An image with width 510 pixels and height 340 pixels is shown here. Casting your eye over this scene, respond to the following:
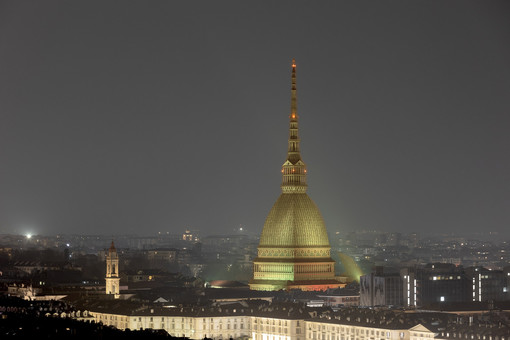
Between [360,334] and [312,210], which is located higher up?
[312,210]

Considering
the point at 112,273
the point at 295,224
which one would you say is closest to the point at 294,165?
the point at 295,224

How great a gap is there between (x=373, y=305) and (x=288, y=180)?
14.1 m

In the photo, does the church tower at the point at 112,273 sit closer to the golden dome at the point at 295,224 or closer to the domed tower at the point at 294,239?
the domed tower at the point at 294,239

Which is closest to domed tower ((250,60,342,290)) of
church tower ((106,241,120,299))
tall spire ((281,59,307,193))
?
tall spire ((281,59,307,193))

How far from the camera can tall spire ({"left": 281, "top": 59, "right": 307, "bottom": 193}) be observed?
429 ft

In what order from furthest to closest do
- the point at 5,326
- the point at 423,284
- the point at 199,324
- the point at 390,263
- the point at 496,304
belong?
the point at 390,263 → the point at 423,284 → the point at 496,304 → the point at 199,324 → the point at 5,326

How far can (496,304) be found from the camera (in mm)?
114000

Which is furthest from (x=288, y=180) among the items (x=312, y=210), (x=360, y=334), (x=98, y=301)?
(x=360, y=334)

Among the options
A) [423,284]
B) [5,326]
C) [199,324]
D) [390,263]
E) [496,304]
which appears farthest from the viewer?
[390,263]

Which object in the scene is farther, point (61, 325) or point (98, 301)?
point (98, 301)

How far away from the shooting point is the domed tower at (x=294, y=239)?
12938cm

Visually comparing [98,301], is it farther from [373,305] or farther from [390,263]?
Result: [390,263]

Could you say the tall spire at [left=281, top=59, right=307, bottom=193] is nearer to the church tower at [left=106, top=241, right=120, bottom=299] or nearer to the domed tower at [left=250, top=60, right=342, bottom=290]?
the domed tower at [left=250, top=60, right=342, bottom=290]

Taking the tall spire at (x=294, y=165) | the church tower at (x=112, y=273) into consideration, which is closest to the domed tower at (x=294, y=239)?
the tall spire at (x=294, y=165)
